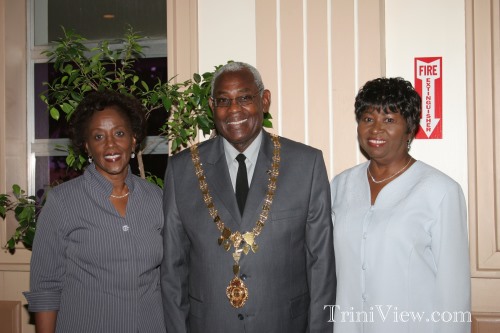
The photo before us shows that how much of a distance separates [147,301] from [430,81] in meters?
2.06

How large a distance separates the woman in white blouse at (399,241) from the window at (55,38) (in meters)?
1.84

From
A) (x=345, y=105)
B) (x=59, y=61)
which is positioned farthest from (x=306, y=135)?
(x=59, y=61)

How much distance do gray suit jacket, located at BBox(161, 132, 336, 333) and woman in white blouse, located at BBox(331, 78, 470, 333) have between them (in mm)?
103

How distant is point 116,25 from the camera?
12.2 feet

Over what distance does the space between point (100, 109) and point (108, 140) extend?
0.44 ft

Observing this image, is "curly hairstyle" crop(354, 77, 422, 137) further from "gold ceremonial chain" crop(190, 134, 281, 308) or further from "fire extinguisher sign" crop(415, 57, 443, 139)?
"fire extinguisher sign" crop(415, 57, 443, 139)

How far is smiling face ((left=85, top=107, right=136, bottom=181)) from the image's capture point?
81.4 inches

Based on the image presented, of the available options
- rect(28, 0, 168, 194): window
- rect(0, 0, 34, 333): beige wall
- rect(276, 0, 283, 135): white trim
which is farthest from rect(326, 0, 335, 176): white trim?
rect(0, 0, 34, 333): beige wall

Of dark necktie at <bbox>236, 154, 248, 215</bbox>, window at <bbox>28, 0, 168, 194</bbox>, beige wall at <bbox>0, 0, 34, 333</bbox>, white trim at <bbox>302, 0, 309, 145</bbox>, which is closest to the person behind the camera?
dark necktie at <bbox>236, 154, 248, 215</bbox>

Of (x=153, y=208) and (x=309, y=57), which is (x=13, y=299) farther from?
(x=309, y=57)

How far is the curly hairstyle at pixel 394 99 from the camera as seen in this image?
207cm

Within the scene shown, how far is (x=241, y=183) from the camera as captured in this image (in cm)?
211

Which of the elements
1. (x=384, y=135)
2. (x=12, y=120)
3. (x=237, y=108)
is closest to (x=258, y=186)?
(x=237, y=108)

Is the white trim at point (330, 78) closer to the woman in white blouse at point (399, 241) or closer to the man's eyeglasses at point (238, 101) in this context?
the woman in white blouse at point (399, 241)
